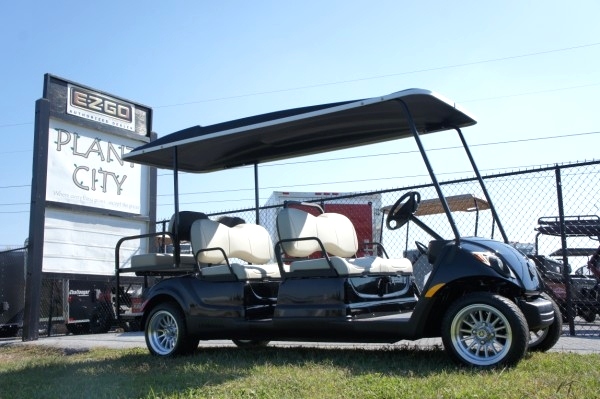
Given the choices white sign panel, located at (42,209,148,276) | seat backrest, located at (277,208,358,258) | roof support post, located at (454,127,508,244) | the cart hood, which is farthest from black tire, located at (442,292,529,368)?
white sign panel, located at (42,209,148,276)

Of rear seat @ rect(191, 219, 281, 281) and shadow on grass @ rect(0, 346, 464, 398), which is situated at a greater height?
rear seat @ rect(191, 219, 281, 281)

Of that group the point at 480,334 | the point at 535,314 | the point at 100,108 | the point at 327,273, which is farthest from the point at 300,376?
the point at 100,108

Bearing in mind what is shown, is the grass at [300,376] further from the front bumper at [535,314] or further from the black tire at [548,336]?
the front bumper at [535,314]

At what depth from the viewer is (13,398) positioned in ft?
16.5

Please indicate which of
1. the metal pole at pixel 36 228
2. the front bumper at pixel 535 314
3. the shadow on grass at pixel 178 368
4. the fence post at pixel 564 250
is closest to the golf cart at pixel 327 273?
the front bumper at pixel 535 314

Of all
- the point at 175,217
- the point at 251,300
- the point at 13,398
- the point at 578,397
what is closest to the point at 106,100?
the point at 175,217

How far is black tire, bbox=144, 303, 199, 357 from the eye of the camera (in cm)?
669

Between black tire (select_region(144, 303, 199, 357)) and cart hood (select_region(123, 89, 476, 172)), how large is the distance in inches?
69.4

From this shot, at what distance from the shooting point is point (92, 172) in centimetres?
1065

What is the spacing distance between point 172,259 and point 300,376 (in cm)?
267

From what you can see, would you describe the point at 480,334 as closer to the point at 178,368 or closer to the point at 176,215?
the point at 178,368

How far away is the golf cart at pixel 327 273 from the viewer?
16.5 feet

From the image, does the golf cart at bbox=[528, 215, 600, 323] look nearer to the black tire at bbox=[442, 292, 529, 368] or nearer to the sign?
the black tire at bbox=[442, 292, 529, 368]

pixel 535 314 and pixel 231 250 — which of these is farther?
pixel 231 250
